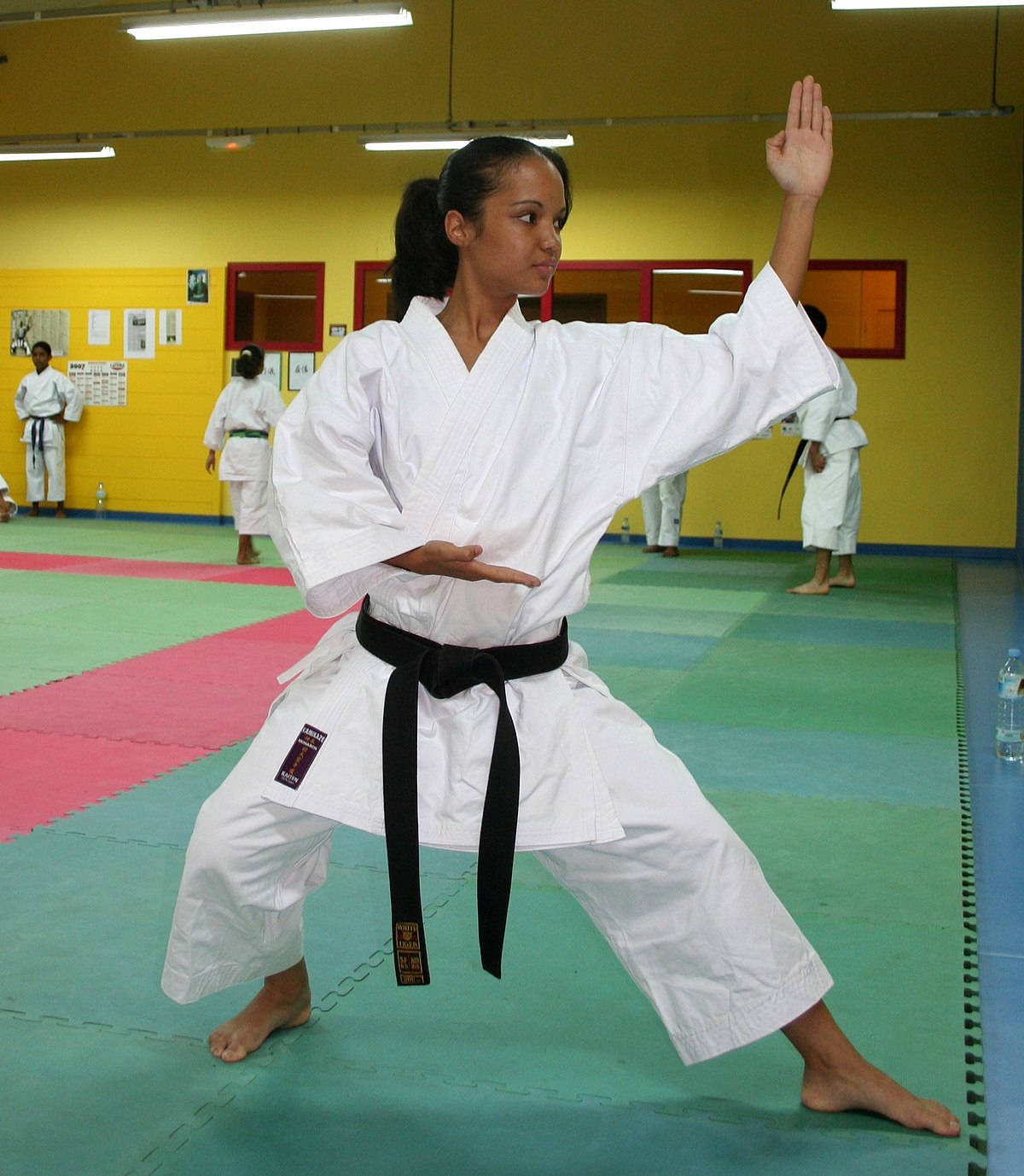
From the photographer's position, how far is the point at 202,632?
652 cm

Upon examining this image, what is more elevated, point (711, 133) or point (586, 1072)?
point (711, 133)

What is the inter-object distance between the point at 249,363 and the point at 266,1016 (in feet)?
25.2

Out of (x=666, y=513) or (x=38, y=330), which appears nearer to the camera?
(x=666, y=513)

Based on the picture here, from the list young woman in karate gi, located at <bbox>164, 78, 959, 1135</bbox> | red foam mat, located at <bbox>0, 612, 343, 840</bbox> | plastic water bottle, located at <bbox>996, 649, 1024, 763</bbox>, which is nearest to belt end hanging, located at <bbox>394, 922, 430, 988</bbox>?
young woman in karate gi, located at <bbox>164, 78, 959, 1135</bbox>

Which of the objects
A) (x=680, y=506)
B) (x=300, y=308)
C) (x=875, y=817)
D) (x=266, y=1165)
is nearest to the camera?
(x=266, y=1165)

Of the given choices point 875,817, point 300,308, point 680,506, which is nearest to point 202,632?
point 875,817

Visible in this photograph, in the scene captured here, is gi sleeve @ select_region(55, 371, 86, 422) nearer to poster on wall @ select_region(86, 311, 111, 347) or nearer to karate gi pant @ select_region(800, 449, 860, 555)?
poster on wall @ select_region(86, 311, 111, 347)

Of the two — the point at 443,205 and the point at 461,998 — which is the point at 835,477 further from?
the point at 443,205

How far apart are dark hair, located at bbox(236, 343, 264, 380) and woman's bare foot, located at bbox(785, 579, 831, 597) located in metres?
4.12

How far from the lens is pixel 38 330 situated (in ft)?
45.5

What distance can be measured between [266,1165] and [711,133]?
11464 millimetres

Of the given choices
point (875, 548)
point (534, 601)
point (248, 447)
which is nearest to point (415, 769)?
point (534, 601)

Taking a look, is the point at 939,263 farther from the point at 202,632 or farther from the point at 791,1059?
the point at 791,1059

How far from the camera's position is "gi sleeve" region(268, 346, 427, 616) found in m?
1.78
